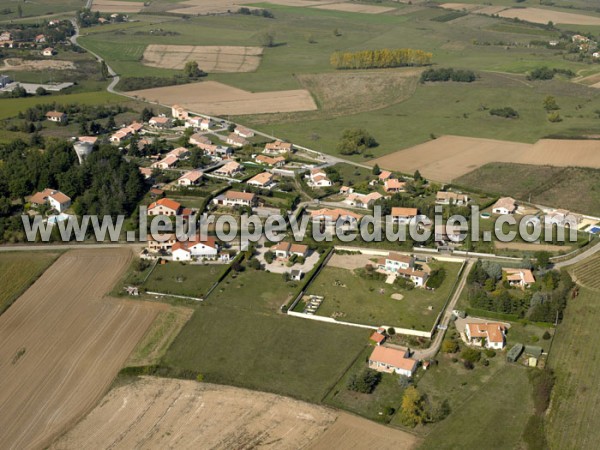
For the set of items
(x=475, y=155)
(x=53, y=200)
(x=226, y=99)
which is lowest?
(x=226, y=99)

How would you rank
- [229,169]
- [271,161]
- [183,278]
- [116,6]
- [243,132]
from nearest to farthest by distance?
[183,278], [229,169], [271,161], [243,132], [116,6]

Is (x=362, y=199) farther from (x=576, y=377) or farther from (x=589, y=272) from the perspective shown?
(x=576, y=377)

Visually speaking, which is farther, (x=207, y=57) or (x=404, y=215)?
(x=207, y=57)

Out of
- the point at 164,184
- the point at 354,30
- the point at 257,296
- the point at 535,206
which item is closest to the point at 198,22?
the point at 354,30

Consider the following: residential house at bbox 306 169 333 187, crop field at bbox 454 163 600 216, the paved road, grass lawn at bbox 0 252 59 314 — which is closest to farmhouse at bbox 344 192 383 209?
residential house at bbox 306 169 333 187

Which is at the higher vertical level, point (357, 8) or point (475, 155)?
point (357, 8)

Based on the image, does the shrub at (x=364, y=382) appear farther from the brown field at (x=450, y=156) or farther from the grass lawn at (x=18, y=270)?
the brown field at (x=450, y=156)

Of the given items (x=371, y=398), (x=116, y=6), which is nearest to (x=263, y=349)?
(x=371, y=398)
